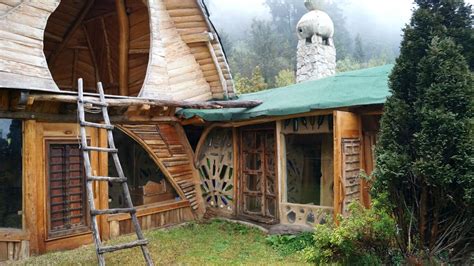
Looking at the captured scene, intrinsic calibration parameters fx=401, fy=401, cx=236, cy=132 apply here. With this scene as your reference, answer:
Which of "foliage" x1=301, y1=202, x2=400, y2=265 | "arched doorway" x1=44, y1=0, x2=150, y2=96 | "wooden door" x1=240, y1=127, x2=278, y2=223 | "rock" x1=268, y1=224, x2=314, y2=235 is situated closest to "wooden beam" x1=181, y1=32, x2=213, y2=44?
"arched doorway" x1=44, y1=0, x2=150, y2=96

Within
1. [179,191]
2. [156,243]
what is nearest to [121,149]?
[179,191]

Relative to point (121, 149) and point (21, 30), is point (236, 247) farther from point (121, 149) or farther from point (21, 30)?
point (21, 30)

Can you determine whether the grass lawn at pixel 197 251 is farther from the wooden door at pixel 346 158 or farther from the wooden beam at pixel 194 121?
the wooden beam at pixel 194 121

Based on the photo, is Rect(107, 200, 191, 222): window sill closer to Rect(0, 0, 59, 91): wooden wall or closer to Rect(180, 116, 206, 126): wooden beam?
Rect(180, 116, 206, 126): wooden beam

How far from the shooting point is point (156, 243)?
665cm

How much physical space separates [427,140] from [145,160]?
616 cm

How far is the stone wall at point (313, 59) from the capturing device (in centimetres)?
1541

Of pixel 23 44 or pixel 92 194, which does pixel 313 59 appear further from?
pixel 92 194

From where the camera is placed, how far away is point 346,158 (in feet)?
20.0

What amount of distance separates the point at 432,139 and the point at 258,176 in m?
4.56

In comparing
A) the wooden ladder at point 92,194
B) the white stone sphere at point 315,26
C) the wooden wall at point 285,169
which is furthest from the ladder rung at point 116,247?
the white stone sphere at point 315,26

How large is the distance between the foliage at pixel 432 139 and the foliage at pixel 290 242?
89.8 inches

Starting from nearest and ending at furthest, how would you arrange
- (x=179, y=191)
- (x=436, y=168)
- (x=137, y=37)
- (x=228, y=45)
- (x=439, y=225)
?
(x=436, y=168), (x=439, y=225), (x=179, y=191), (x=137, y=37), (x=228, y=45)

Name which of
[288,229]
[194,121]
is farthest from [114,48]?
[288,229]
